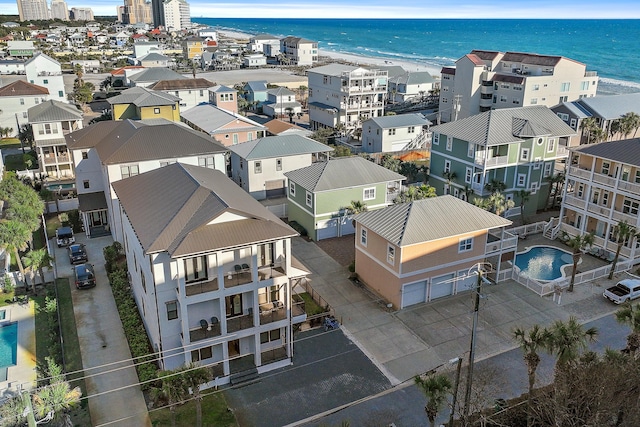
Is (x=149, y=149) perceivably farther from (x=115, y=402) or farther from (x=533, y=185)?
(x=533, y=185)

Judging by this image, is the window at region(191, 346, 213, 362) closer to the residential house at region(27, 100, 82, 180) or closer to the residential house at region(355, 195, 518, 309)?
the residential house at region(355, 195, 518, 309)

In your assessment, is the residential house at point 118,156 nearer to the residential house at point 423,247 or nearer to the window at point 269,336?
the residential house at point 423,247

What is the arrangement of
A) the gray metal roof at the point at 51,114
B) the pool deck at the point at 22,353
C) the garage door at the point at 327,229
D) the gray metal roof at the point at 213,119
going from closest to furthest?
the pool deck at the point at 22,353 < the garage door at the point at 327,229 < the gray metal roof at the point at 51,114 < the gray metal roof at the point at 213,119

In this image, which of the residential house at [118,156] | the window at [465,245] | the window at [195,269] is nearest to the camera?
the window at [195,269]

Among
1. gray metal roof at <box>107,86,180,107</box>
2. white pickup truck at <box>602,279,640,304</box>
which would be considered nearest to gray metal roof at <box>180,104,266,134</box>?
gray metal roof at <box>107,86,180,107</box>

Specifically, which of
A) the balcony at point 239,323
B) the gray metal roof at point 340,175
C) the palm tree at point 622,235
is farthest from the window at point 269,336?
the palm tree at point 622,235
